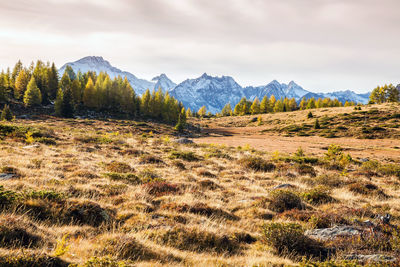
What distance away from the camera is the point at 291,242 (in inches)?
215

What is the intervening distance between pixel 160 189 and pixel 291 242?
18.4ft

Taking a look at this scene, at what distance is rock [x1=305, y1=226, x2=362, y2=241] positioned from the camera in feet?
19.0

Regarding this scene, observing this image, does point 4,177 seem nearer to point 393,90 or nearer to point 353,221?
point 353,221

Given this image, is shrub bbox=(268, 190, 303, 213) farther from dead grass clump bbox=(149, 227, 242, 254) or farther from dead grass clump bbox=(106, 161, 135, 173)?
dead grass clump bbox=(106, 161, 135, 173)

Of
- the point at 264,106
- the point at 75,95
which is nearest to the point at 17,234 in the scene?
the point at 75,95

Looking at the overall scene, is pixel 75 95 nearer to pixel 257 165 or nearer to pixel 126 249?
pixel 257 165

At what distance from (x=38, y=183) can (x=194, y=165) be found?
9.85 meters

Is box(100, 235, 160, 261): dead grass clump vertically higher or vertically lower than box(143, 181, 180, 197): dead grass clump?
higher

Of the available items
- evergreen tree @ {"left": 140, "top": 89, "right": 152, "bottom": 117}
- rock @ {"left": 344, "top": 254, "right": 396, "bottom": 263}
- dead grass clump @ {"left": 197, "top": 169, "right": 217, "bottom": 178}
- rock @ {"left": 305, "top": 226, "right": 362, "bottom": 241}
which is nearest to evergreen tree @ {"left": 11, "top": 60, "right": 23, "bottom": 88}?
evergreen tree @ {"left": 140, "top": 89, "right": 152, "bottom": 117}

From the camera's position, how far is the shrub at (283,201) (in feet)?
27.7

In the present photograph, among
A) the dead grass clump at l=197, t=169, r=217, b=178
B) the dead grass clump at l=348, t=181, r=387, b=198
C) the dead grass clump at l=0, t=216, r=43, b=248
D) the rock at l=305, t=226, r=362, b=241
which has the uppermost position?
the dead grass clump at l=0, t=216, r=43, b=248

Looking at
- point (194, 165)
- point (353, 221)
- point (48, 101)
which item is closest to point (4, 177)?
point (194, 165)

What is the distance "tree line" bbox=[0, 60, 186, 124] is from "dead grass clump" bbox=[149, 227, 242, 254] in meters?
62.0

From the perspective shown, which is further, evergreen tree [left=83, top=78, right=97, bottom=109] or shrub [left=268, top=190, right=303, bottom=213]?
evergreen tree [left=83, top=78, right=97, bottom=109]
